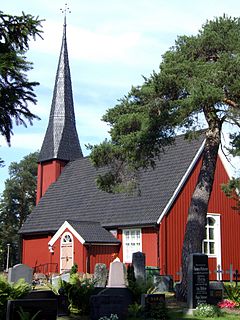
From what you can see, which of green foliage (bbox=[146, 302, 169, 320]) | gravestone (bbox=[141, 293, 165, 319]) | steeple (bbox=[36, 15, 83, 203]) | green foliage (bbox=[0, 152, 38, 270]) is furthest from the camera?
green foliage (bbox=[0, 152, 38, 270])

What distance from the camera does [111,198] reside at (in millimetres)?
31938

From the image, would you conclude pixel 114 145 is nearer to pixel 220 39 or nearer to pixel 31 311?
pixel 220 39

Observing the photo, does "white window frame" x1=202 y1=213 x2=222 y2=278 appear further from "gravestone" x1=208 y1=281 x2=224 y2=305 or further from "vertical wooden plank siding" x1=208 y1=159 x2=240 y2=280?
"gravestone" x1=208 y1=281 x2=224 y2=305

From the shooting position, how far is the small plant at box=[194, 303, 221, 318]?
1398 centimetres

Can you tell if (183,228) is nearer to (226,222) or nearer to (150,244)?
(150,244)

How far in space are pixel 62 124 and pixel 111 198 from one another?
1079cm

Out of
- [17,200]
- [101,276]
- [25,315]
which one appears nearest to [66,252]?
[101,276]

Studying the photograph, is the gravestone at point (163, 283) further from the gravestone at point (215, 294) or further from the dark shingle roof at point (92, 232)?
the dark shingle roof at point (92, 232)

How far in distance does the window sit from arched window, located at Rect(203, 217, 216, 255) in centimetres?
372

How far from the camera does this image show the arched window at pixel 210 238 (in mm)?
28672

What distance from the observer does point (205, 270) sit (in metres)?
15.1

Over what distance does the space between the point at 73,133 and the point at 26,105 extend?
30523 mm

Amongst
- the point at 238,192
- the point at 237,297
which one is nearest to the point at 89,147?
the point at 237,297

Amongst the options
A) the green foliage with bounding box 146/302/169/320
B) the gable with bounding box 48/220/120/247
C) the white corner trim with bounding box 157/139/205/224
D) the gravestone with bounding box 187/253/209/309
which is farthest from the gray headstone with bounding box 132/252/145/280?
the gable with bounding box 48/220/120/247
